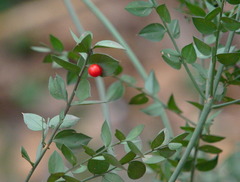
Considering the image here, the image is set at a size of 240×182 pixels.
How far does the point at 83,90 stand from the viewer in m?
0.41

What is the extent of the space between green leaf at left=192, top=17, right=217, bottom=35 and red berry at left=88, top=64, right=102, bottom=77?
95mm

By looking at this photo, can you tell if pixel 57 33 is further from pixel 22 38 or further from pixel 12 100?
pixel 12 100

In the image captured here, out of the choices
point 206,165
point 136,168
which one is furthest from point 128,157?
point 206,165

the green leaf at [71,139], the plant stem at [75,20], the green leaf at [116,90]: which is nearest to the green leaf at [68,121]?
the green leaf at [71,139]

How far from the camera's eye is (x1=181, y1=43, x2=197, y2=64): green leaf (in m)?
0.45

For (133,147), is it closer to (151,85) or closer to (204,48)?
(204,48)

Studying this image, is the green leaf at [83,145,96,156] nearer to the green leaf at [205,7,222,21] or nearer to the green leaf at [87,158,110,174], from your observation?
the green leaf at [87,158,110,174]

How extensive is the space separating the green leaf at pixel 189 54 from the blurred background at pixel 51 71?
7.68ft

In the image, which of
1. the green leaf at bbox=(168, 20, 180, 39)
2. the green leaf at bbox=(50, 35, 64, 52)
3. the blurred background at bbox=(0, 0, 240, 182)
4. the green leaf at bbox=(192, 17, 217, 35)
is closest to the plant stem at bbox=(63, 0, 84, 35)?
the green leaf at bbox=(50, 35, 64, 52)

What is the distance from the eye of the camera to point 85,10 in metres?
3.31

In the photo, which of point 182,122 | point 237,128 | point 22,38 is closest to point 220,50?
point 237,128

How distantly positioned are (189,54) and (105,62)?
101 millimetres

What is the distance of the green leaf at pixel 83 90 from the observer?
16.2 inches

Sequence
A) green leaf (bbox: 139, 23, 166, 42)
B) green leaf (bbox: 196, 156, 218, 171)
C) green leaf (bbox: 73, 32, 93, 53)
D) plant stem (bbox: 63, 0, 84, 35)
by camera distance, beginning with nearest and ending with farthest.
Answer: green leaf (bbox: 73, 32, 93, 53)
green leaf (bbox: 139, 23, 166, 42)
green leaf (bbox: 196, 156, 218, 171)
plant stem (bbox: 63, 0, 84, 35)
